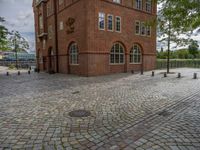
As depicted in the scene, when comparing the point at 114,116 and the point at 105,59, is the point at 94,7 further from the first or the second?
the point at 114,116

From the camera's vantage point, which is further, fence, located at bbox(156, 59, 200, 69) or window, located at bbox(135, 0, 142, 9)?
fence, located at bbox(156, 59, 200, 69)

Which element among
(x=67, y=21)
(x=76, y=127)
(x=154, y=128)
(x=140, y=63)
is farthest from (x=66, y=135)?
(x=140, y=63)

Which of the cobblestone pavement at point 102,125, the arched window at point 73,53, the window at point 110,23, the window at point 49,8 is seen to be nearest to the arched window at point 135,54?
the window at point 110,23

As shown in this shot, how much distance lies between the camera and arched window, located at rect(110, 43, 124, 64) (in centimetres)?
2027

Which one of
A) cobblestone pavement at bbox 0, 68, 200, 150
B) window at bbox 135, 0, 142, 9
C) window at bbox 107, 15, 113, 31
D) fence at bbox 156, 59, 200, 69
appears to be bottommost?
cobblestone pavement at bbox 0, 68, 200, 150

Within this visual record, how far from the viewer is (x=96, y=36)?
18000 mm

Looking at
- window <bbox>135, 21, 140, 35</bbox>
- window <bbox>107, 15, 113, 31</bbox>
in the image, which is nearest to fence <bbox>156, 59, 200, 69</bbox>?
window <bbox>135, 21, 140, 35</bbox>

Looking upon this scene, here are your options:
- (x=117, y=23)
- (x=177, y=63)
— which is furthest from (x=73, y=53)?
(x=177, y=63)

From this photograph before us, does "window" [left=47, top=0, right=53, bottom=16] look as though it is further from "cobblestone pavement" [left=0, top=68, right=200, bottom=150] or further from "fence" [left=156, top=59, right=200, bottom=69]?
"cobblestone pavement" [left=0, top=68, right=200, bottom=150]

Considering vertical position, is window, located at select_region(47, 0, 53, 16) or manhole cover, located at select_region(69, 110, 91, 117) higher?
window, located at select_region(47, 0, 53, 16)

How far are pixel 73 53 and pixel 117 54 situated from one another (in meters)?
Answer: 5.58

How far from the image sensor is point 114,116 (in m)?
5.56

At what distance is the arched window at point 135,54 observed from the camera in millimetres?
22853

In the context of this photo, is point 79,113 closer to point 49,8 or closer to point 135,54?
point 135,54
